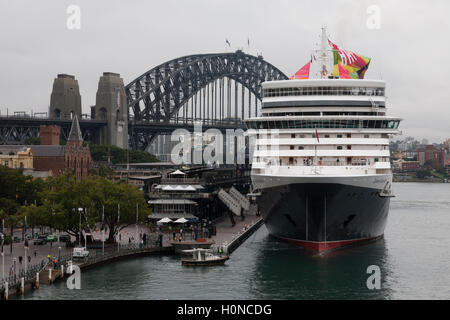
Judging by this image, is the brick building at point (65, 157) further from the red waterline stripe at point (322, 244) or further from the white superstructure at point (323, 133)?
the red waterline stripe at point (322, 244)

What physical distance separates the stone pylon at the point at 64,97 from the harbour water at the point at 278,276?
3264 inches

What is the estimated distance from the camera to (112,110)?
145125 millimetres

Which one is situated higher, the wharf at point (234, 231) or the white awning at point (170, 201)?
the white awning at point (170, 201)

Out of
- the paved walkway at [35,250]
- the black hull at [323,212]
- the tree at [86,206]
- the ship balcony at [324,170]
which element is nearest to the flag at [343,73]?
the ship balcony at [324,170]

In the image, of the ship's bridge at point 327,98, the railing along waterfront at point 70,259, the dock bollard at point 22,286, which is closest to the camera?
the dock bollard at point 22,286

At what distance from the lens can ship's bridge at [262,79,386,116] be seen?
63.8 metres

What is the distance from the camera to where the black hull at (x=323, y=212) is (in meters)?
56.0

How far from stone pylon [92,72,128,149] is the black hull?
87.7 meters

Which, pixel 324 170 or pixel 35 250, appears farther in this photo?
pixel 35 250

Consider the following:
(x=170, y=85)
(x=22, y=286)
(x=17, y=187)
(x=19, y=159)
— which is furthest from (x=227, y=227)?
(x=170, y=85)

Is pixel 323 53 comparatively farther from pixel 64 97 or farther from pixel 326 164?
pixel 64 97

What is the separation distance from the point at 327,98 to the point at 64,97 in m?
88.2

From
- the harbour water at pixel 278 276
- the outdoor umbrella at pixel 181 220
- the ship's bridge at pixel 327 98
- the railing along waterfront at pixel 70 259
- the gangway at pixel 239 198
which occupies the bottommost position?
the harbour water at pixel 278 276

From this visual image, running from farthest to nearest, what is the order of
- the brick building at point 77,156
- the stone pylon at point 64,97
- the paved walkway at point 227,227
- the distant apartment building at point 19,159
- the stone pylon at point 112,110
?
the stone pylon at point 112,110 → the stone pylon at point 64,97 → the brick building at point 77,156 → the distant apartment building at point 19,159 → the paved walkway at point 227,227
